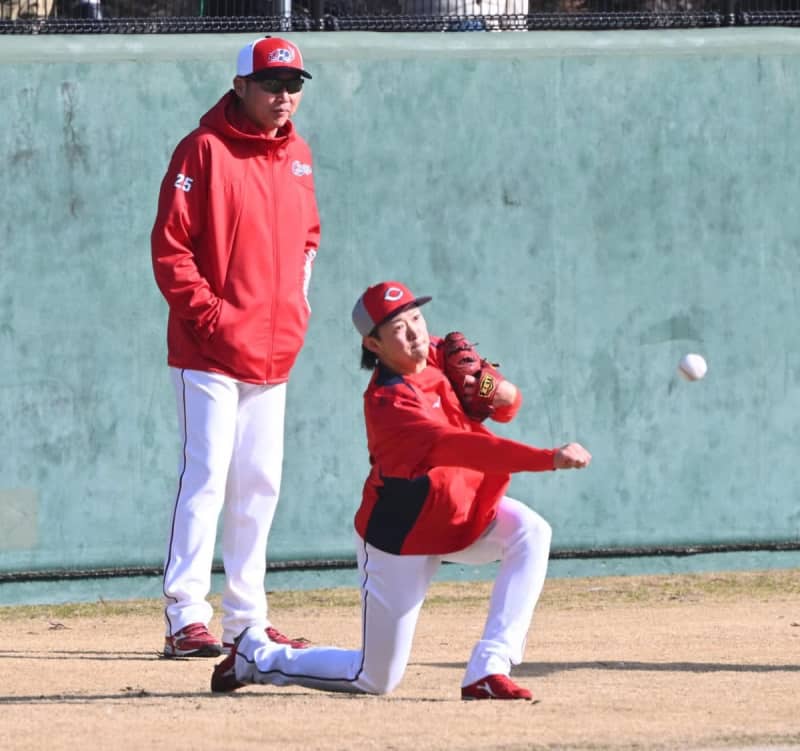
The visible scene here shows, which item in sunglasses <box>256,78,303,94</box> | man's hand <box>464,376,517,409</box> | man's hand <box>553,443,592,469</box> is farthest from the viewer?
sunglasses <box>256,78,303,94</box>

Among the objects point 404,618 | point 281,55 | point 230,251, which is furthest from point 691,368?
point 404,618

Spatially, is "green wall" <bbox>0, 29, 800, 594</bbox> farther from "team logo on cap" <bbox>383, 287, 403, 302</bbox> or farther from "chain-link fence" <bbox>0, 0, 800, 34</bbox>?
"team logo on cap" <bbox>383, 287, 403, 302</bbox>

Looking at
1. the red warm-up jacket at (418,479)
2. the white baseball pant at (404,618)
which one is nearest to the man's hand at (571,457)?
the red warm-up jacket at (418,479)

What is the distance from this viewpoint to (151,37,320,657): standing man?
23.3 feet

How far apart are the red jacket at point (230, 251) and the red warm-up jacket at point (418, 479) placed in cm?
122

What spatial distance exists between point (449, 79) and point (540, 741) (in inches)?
192

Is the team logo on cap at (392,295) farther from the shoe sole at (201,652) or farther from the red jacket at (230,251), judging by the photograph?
the shoe sole at (201,652)

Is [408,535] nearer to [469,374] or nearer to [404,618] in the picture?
[404,618]

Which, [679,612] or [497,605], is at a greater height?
[497,605]

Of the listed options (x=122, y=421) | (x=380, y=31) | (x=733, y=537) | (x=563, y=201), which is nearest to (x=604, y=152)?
(x=563, y=201)

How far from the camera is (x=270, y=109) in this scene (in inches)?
284

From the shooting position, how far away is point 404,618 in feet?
19.5

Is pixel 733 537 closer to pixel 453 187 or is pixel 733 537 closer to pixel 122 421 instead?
pixel 453 187

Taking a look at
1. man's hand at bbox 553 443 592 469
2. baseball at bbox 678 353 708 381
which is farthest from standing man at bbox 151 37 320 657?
man's hand at bbox 553 443 592 469
